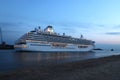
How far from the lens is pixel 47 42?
74500 mm

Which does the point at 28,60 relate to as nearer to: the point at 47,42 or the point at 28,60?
the point at 28,60

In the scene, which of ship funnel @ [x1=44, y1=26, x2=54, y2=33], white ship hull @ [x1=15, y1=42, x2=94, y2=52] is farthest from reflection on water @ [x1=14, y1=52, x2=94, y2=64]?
ship funnel @ [x1=44, y1=26, x2=54, y2=33]

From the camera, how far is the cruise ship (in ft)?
231

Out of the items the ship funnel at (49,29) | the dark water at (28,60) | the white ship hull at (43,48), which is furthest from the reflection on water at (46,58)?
the ship funnel at (49,29)

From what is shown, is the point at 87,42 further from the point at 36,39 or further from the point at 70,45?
the point at 36,39

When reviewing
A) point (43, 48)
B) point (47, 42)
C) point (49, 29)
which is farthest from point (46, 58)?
point (49, 29)

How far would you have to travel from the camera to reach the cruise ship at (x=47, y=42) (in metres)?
70.4

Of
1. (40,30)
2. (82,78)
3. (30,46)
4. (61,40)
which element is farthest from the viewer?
(61,40)

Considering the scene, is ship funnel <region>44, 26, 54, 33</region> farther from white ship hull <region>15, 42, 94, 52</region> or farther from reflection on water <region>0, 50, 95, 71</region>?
reflection on water <region>0, 50, 95, 71</region>

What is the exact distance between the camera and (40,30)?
75812mm

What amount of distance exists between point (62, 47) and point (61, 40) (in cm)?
276

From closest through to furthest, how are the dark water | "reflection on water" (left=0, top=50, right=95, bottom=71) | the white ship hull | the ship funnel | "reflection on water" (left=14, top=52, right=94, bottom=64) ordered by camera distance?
the dark water, "reflection on water" (left=0, top=50, right=95, bottom=71), "reflection on water" (left=14, top=52, right=94, bottom=64), the white ship hull, the ship funnel

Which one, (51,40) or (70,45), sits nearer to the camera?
(51,40)

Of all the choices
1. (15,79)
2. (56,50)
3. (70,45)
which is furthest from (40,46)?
(15,79)
